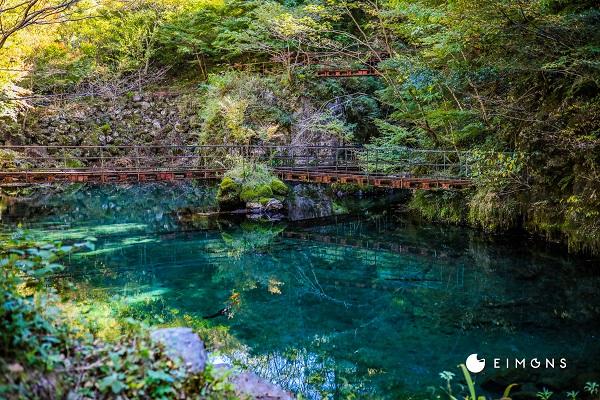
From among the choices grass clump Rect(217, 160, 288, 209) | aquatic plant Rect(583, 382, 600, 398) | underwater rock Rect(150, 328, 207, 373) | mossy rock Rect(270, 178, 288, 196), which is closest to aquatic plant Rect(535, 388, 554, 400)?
aquatic plant Rect(583, 382, 600, 398)

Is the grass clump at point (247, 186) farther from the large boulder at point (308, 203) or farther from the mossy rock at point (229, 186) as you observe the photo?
the large boulder at point (308, 203)

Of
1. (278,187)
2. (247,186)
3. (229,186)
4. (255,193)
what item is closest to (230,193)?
(229,186)

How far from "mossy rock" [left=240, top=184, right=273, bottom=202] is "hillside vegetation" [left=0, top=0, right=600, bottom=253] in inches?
119

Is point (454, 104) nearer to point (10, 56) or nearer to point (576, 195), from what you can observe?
point (576, 195)

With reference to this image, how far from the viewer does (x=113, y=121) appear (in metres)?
24.3

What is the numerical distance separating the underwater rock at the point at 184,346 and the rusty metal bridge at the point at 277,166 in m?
10.1

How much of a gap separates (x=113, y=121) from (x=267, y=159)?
31.1ft

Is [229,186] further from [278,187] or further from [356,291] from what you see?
[356,291]

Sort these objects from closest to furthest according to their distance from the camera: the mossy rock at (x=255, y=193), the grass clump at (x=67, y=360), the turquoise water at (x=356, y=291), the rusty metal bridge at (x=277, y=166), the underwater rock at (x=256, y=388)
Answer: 1. the grass clump at (x=67, y=360)
2. the underwater rock at (x=256, y=388)
3. the turquoise water at (x=356, y=291)
4. the rusty metal bridge at (x=277, y=166)
5. the mossy rock at (x=255, y=193)

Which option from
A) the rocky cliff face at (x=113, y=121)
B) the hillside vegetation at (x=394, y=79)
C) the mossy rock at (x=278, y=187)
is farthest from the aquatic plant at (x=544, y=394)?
the rocky cliff face at (x=113, y=121)

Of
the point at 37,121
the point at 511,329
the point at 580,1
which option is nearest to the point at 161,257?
the point at 511,329

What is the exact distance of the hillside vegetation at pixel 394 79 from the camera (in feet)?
34.4

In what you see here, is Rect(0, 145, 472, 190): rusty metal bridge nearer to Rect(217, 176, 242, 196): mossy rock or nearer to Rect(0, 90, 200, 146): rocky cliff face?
Rect(217, 176, 242, 196): mossy rock

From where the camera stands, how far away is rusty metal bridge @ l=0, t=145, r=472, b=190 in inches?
607
